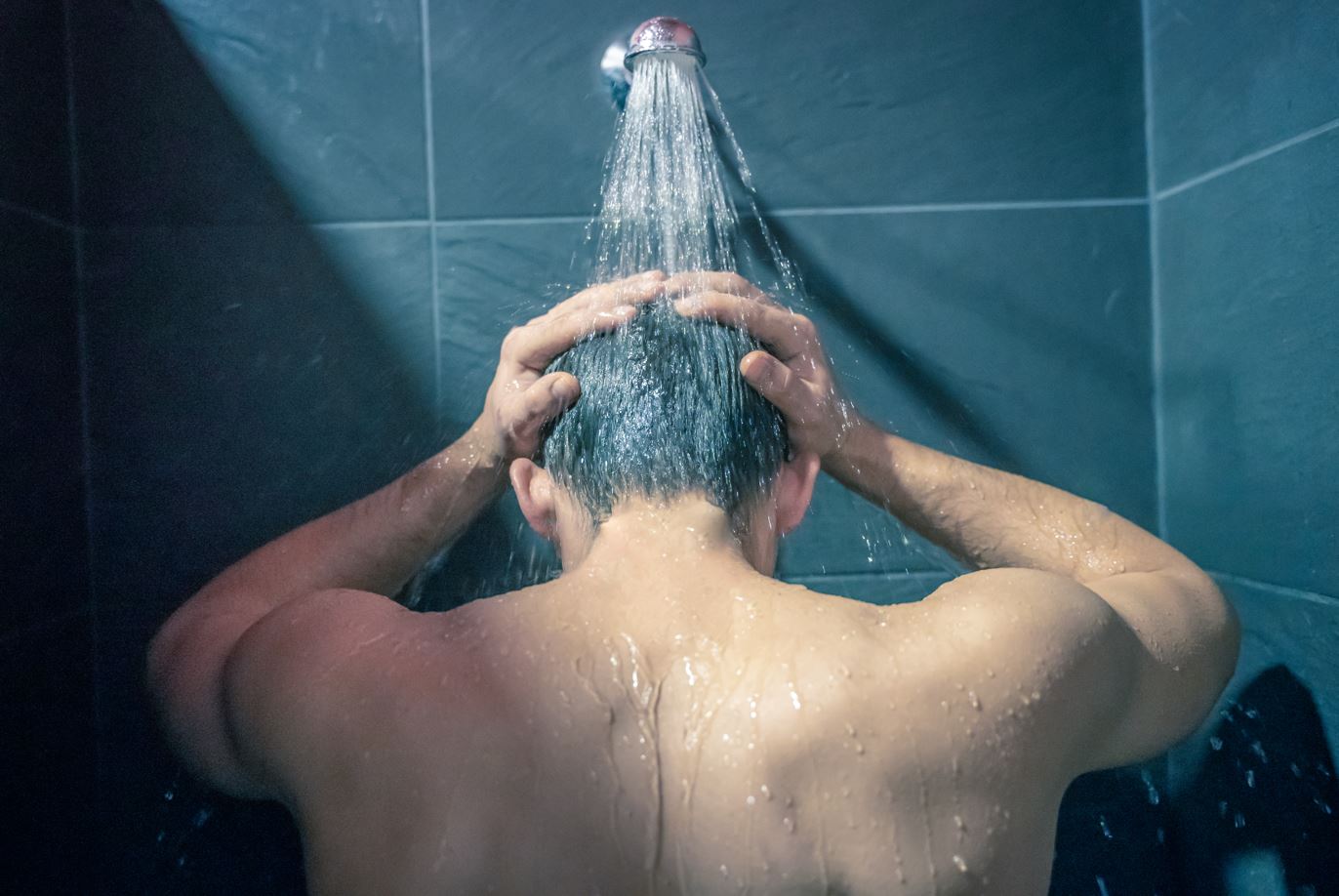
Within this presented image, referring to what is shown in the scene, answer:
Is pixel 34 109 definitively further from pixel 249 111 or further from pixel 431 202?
pixel 431 202

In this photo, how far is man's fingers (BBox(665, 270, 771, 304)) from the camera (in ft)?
2.57

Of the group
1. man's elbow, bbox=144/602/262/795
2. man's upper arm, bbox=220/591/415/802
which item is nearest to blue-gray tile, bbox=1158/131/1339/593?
man's upper arm, bbox=220/591/415/802

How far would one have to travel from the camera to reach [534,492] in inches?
29.9

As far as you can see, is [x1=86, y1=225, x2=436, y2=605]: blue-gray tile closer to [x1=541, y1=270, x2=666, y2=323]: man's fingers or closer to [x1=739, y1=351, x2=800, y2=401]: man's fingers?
[x1=541, y1=270, x2=666, y2=323]: man's fingers

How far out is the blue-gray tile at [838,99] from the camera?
41.2 inches

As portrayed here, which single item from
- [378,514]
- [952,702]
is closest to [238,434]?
[378,514]

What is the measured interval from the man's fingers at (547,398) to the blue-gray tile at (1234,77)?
69 cm

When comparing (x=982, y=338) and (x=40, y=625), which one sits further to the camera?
(x=982, y=338)

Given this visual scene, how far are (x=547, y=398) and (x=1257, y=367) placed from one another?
0.72 m

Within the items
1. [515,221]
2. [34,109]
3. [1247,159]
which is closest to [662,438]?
[515,221]

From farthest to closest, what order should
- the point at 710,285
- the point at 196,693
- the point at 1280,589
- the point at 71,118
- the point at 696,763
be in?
the point at 71,118
the point at 1280,589
the point at 710,285
the point at 196,693
the point at 696,763

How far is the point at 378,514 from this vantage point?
875 mm

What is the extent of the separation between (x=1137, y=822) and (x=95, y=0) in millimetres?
1526

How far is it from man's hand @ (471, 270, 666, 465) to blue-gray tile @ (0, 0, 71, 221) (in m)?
0.54
